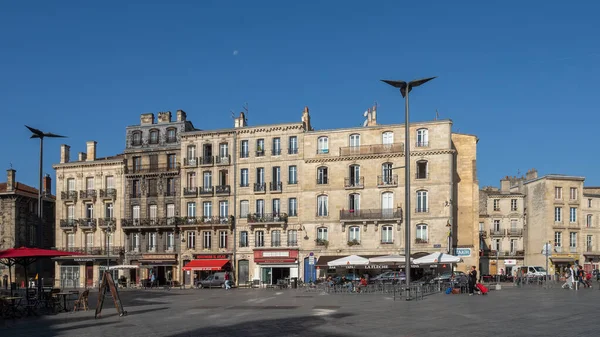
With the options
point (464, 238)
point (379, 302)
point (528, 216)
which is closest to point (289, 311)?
point (379, 302)

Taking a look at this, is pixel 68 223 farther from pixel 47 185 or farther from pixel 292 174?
pixel 292 174

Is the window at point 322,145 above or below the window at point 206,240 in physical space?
above

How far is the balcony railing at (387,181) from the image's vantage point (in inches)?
2175

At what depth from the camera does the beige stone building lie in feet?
211

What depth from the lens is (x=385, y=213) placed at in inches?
2179

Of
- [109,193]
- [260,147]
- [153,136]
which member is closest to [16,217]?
[109,193]

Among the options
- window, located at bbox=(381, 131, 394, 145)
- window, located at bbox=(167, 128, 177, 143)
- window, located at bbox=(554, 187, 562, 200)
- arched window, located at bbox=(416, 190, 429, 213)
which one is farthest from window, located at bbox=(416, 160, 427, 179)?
window, located at bbox=(554, 187, 562, 200)

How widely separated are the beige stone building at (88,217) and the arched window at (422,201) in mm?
28920

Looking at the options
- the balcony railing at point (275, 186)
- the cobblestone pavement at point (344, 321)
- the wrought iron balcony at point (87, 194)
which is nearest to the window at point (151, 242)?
the wrought iron balcony at point (87, 194)

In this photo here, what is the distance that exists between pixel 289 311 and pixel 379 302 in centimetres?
518

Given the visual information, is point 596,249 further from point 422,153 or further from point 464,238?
point 422,153

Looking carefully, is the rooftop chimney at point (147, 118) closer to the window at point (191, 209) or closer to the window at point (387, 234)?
the window at point (191, 209)

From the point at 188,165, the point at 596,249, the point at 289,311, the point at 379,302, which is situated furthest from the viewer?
the point at 596,249

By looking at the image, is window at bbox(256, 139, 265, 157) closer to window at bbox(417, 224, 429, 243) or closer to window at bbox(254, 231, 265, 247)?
window at bbox(254, 231, 265, 247)
